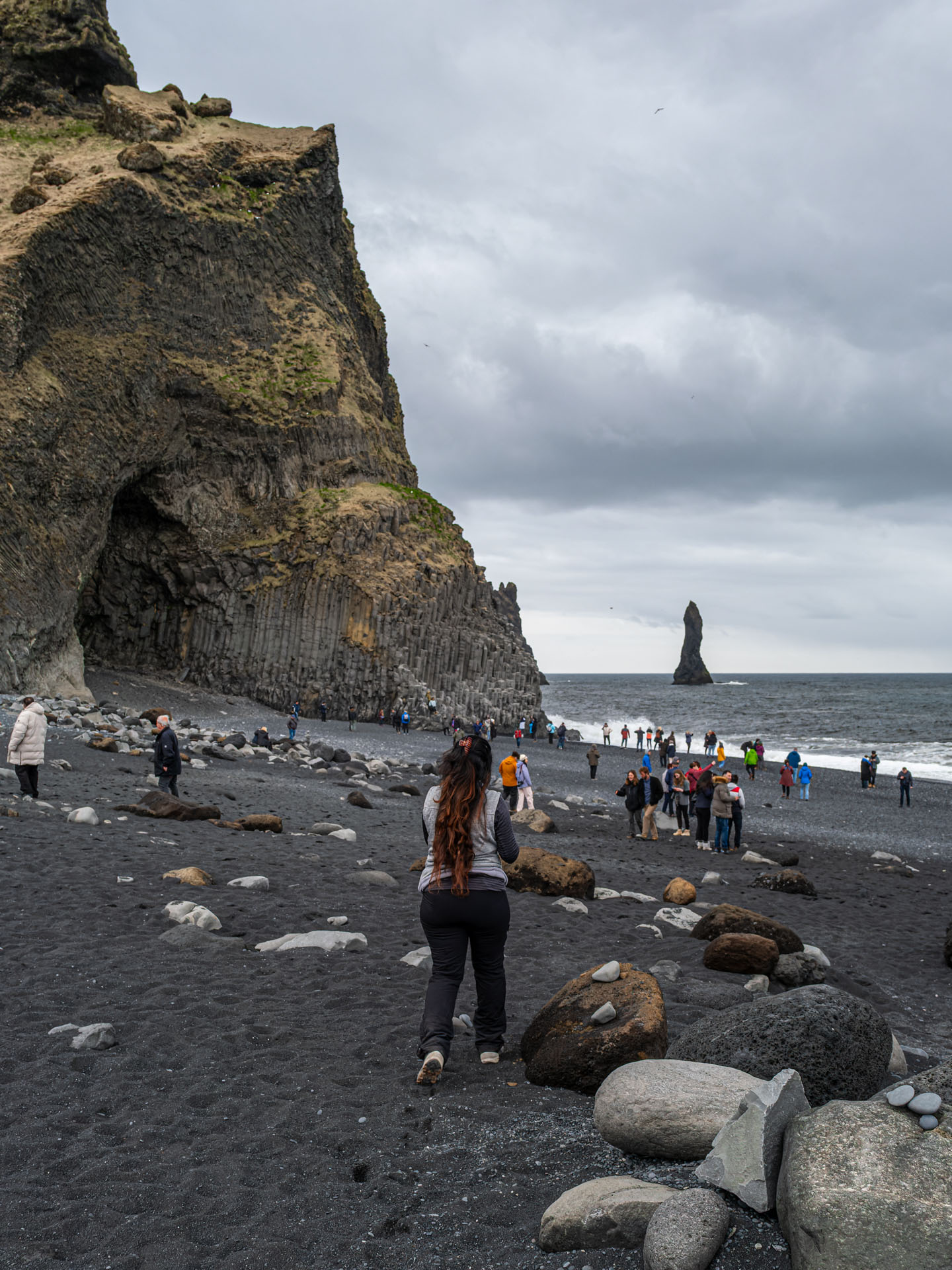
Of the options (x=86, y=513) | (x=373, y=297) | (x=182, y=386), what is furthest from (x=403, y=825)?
(x=373, y=297)

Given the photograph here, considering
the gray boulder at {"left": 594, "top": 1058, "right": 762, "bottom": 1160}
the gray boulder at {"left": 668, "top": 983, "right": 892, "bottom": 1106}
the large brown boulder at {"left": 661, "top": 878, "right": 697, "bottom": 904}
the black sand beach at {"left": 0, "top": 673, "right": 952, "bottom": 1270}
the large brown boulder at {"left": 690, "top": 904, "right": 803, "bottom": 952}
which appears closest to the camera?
the black sand beach at {"left": 0, "top": 673, "right": 952, "bottom": 1270}

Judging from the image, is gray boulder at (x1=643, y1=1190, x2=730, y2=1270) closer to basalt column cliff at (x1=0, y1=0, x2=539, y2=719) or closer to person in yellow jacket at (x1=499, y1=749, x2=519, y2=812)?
person in yellow jacket at (x1=499, y1=749, x2=519, y2=812)

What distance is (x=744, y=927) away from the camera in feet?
28.4

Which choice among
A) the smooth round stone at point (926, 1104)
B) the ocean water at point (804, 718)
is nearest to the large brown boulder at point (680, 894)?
the smooth round stone at point (926, 1104)

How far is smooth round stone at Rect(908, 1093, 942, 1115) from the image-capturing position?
288cm

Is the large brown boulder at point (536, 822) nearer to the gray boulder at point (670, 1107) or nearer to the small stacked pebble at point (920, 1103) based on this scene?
the gray boulder at point (670, 1107)

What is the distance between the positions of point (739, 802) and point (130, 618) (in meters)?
43.4

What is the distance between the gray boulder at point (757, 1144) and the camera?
3096 millimetres

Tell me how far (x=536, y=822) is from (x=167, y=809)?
27.5 ft

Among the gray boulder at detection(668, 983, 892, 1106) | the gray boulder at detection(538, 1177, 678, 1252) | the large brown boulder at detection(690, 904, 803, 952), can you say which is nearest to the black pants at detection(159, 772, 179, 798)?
the large brown boulder at detection(690, 904, 803, 952)

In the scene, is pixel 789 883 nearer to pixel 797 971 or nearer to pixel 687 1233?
pixel 797 971

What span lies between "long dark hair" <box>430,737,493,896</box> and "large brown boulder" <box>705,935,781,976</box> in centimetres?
381

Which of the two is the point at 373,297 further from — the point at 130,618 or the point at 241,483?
the point at 130,618

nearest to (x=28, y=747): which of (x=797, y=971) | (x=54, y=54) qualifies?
(x=797, y=971)
